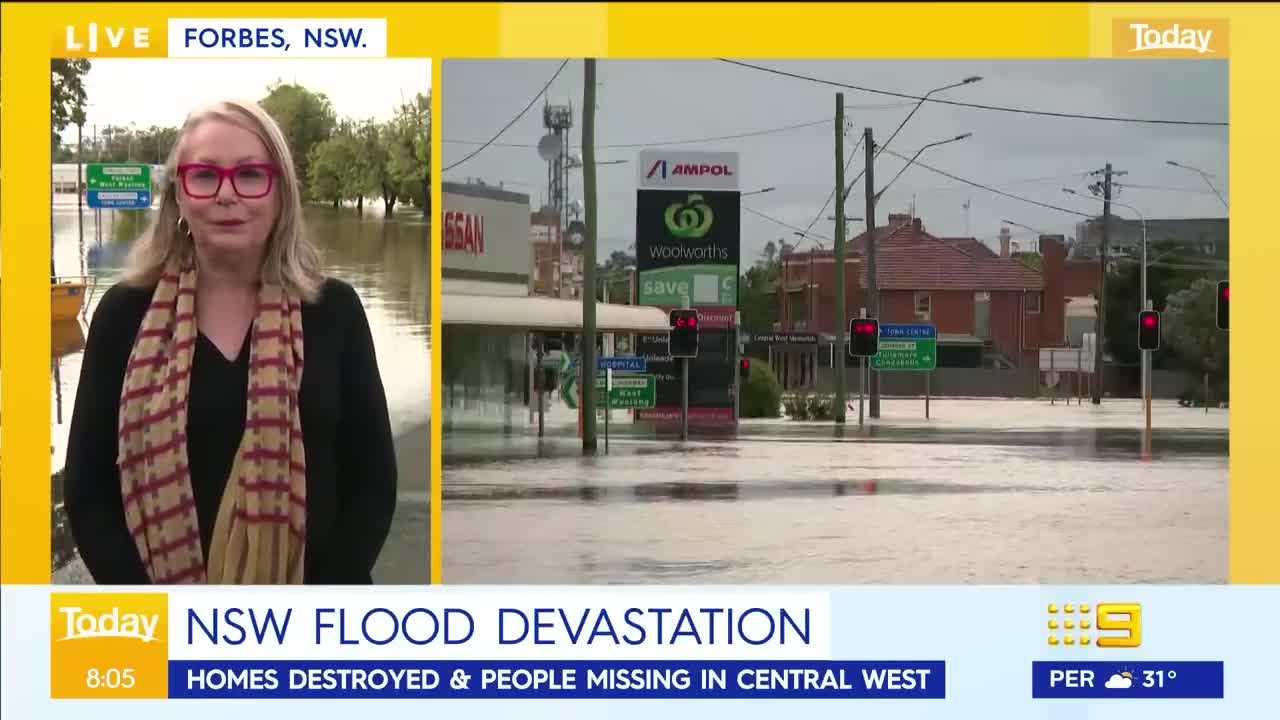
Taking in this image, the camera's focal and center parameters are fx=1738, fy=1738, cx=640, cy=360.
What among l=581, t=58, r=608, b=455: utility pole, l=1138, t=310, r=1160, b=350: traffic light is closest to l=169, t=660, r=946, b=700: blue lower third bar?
l=1138, t=310, r=1160, b=350: traffic light

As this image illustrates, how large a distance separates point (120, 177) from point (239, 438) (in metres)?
1.32

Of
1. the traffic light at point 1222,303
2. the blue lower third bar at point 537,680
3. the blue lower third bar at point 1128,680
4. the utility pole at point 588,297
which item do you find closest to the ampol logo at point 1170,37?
the traffic light at point 1222,303

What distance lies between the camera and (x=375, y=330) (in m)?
7.40

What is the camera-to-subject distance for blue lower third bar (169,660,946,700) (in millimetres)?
7402

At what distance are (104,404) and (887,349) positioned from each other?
7471 millimetres

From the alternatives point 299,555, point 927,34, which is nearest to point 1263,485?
point 927,34

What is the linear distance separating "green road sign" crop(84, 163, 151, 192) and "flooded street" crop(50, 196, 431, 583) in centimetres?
11

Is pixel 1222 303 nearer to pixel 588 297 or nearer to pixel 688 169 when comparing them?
pixel 688 169

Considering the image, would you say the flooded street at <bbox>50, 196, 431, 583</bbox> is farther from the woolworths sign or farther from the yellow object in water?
the woolworths sign

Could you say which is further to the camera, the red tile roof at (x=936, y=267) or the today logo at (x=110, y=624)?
the red tile roof at (x=936, y=267)

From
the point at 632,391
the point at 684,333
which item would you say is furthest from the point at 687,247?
the point at 632,391

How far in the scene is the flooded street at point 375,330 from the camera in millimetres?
7387

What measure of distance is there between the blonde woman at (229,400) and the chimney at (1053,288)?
756 cm

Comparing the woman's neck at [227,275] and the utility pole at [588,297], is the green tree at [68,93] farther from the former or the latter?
the utility pole at [588,297]
